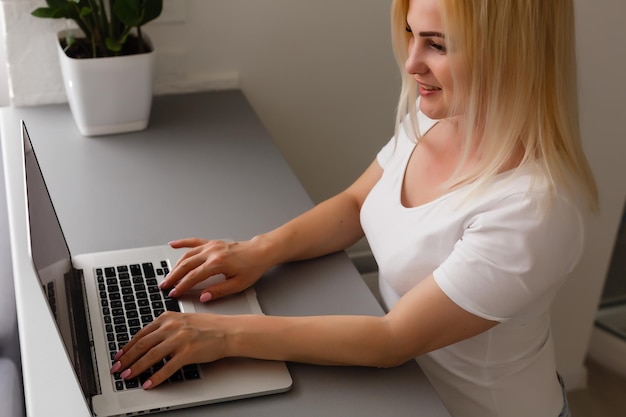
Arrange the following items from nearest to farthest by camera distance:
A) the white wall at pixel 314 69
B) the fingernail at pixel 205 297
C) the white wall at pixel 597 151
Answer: the fingernail at pixel 205 297 → the white wall at pixel 314 69 → the white wall at pixel 597 151

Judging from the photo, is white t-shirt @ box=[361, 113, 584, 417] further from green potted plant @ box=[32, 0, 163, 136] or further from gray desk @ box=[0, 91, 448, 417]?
green potted plant @ box=[32, 0, 163, 136]

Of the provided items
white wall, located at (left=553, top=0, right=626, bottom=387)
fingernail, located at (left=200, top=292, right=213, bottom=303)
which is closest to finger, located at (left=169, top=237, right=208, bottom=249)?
fingernail, located at (left=200, top=292, right=213, bottom=303)

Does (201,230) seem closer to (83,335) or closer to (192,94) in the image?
(83,335)

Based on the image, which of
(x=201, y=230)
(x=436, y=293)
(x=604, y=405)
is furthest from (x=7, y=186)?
(x=604, y=405)

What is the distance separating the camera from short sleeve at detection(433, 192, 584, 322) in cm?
108

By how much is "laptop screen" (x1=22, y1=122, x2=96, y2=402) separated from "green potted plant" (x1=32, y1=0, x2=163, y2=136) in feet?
1.58

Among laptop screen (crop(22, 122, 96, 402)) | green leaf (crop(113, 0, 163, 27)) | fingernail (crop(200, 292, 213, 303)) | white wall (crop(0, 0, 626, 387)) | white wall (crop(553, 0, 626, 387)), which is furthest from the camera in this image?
white wall (crop(553, 0, 626, 387))

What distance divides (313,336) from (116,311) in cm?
27

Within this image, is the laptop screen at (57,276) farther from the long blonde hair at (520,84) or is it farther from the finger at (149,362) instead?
the long blonde hair at (520,84)

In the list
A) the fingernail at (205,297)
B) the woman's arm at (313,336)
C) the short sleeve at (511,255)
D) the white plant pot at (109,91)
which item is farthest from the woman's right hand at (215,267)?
the white plant pot at (109,91)

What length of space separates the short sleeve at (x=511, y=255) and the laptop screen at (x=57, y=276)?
0.45 m

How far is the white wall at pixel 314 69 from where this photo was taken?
1.75 m

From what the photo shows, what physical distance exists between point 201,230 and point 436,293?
0.43m

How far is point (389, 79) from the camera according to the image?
1987mm
